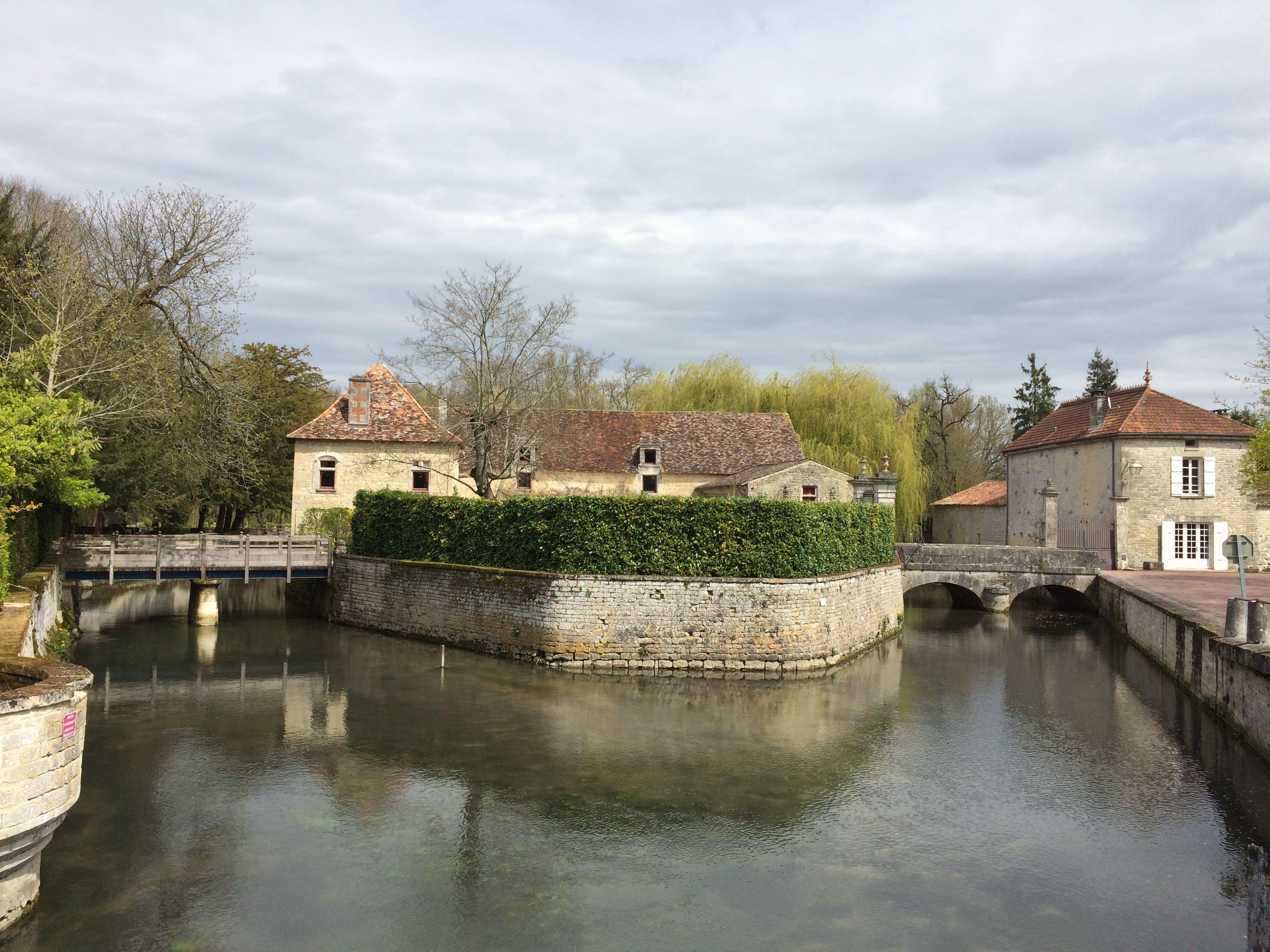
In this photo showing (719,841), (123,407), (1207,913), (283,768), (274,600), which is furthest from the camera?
(274,600)

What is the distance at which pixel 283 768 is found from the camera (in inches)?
453

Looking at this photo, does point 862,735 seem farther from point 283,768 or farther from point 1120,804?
point 283,768

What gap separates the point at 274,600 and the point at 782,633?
850 inches

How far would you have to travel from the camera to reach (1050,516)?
30891 millimetres

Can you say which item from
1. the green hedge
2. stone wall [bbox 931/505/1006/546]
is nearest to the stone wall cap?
the green hedge

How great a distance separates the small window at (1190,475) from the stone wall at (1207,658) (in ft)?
27.0

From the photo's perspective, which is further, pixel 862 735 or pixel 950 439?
pixel 950 439

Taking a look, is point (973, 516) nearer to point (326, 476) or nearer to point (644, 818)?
point (326, 476)

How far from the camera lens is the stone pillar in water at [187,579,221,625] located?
77.8 feet

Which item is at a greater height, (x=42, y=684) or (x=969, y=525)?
(x=969, y=525)

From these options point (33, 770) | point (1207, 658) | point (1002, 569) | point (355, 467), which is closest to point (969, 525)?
point (1002, 569)

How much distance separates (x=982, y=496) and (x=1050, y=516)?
26.6ft

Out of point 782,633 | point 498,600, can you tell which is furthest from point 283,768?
point 782,633

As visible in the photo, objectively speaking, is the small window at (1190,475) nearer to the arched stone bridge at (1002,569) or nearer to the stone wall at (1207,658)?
the arched stone bridge at (1002,569)
